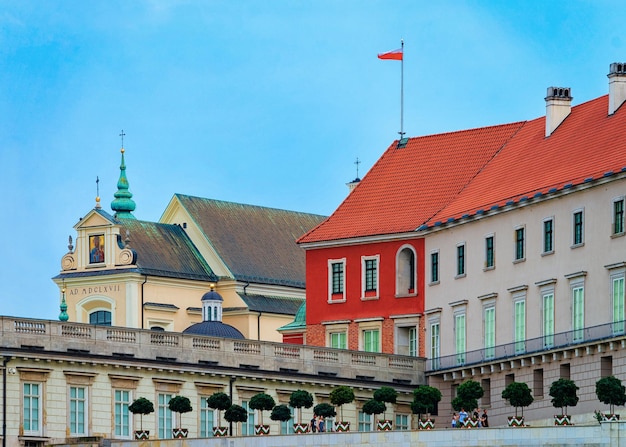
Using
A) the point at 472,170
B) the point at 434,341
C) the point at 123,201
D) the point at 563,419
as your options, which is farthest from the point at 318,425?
the point at 123,201

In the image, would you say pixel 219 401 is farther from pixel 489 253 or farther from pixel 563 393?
pixel 489 253

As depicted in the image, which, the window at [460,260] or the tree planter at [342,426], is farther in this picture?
the window at [460,260]

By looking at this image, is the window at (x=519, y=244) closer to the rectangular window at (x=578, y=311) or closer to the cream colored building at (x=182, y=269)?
the rectangular window at (x=578, y=311)

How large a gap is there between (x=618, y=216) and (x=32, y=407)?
24.7 metres

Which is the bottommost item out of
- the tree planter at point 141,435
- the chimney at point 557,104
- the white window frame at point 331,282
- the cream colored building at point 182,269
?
the tree planter at point 141,435

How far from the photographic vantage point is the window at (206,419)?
109 m

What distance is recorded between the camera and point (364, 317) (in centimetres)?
12225

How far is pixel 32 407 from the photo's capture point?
104062mm

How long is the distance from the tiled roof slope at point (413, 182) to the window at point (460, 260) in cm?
389

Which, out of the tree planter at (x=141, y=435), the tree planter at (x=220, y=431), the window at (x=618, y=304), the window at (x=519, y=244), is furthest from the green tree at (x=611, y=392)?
the tree planter at (x=141, y=435)

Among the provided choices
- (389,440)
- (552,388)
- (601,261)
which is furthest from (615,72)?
(389,440)

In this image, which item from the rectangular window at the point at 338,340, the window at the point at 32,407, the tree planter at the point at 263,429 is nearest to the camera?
the window at the point at 32,407

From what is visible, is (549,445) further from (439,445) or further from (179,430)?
(179,430)

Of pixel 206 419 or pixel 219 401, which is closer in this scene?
pixel 219 401
